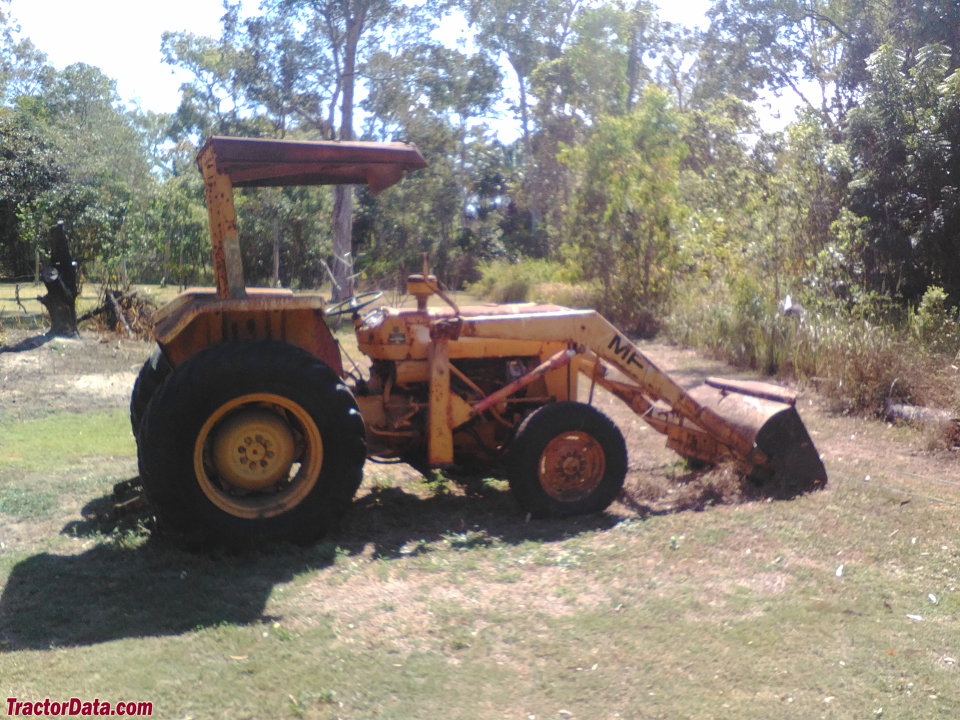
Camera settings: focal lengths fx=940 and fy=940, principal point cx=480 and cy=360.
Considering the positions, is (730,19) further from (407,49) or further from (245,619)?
(245,619)

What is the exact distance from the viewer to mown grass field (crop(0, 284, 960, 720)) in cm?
374

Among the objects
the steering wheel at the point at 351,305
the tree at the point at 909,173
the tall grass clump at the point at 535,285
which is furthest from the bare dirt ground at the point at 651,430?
the tall grass clump at the point at 535,285

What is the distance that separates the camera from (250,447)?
17.6 ft

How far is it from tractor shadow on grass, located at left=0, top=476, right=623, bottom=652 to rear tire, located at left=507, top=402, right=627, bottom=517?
14 cm

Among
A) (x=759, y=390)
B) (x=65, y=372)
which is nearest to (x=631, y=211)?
(x=65, y=372)

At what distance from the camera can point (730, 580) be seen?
16.5 ft

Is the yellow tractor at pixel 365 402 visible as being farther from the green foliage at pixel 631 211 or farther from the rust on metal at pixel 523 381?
the green foliage at pixel 631 211

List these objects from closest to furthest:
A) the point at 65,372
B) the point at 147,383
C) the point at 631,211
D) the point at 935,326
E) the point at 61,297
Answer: the point at 147,383
the point at 935,326
the point at 65,372
the point at 61,297
the point at 631,211

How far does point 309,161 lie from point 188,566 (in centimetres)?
236

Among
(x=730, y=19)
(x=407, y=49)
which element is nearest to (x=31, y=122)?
(x=407, y=49)

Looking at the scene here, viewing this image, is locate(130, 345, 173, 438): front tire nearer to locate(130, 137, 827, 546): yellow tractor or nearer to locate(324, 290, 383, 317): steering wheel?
locate(130, 137, 827, 546): yellow tractor

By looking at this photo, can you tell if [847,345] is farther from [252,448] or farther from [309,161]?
[252,448]

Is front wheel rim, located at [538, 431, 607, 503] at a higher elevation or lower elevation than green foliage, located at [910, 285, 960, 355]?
lower

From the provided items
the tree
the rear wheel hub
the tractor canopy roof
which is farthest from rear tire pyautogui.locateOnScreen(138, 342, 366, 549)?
the tree
